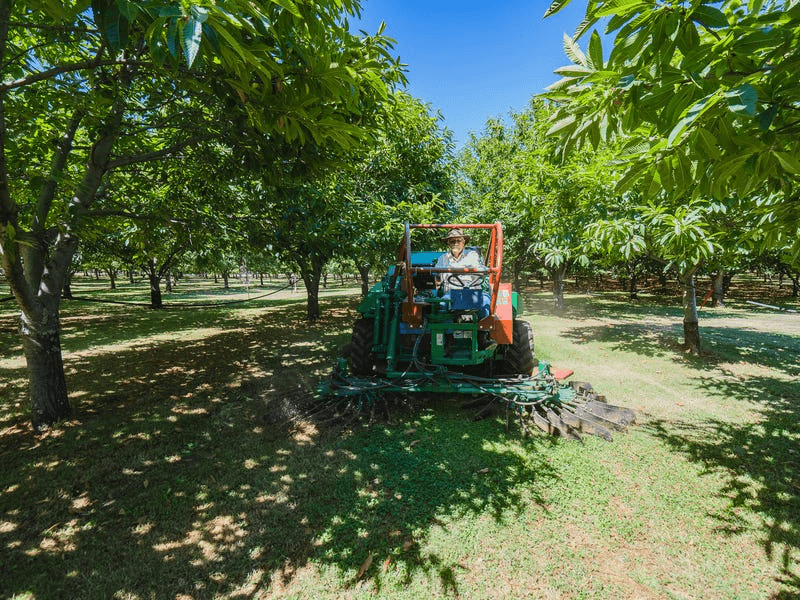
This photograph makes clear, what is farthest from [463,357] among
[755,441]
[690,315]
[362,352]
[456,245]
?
[690,315]

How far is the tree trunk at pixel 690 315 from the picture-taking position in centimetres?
748

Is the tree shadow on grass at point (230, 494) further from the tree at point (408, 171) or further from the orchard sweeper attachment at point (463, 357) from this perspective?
the tree at point (408, 171)

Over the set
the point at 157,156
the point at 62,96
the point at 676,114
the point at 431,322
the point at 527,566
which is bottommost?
the point at 527,566

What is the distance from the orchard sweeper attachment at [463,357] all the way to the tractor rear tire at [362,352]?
2 cm

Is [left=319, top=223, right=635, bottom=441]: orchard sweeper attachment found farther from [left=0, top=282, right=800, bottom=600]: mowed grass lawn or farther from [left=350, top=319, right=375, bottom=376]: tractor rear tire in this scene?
[left=0, top=282, right=800, bottom=600]: mowed grass lawn

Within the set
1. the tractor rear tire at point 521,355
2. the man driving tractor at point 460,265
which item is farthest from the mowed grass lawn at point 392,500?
the man driving tractor at point 460,265

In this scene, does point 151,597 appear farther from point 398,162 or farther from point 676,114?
point 398,162

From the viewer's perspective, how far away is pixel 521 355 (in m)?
5.38

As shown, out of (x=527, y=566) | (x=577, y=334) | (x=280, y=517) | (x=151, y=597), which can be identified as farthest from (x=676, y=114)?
(x=577, y=334)

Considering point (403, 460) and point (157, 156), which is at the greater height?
point (157, 156)

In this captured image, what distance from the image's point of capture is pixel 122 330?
1152cm

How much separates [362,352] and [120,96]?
4167mm

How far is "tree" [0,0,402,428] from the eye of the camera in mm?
1771

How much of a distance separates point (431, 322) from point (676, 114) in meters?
3.59
